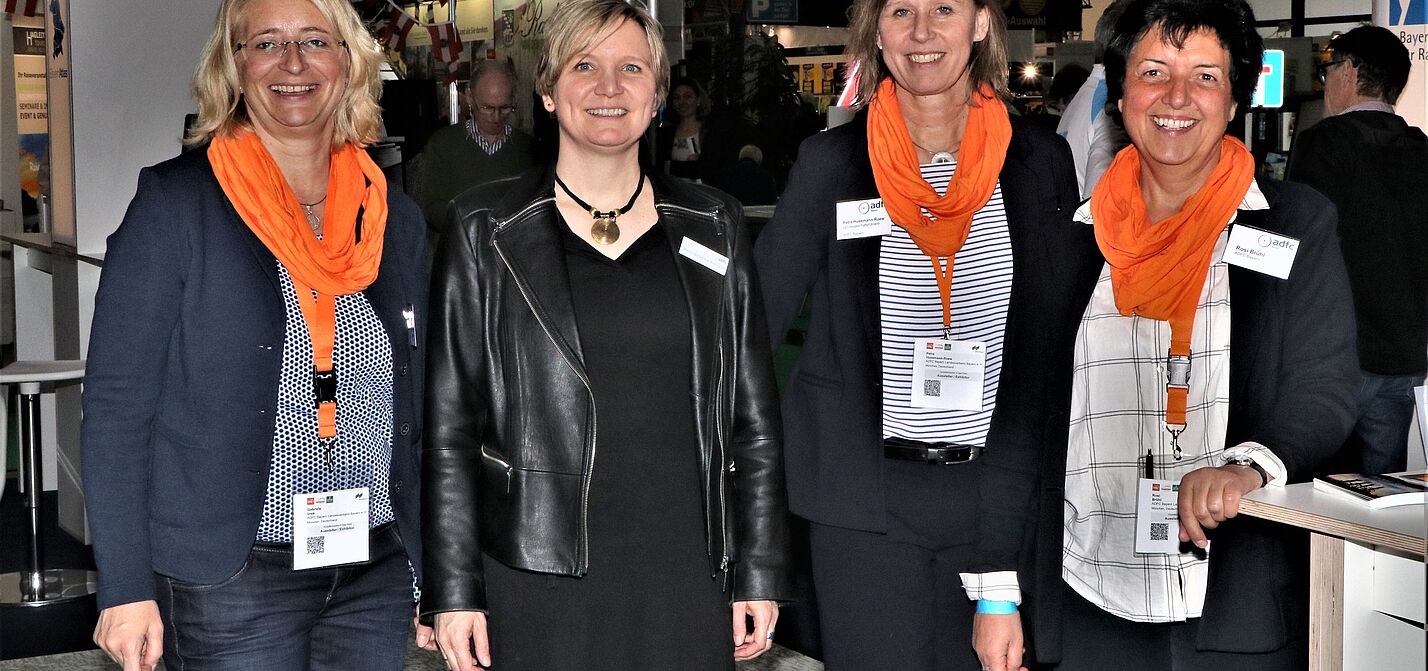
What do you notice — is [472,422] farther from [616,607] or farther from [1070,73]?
[1070,73]

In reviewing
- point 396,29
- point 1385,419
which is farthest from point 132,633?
point 396,29

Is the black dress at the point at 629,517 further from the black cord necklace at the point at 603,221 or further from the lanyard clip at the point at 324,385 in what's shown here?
the lanyard clip at the point at 324,385

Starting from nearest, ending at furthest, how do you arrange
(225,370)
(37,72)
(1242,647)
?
1. (225,370)
2. (1242,647)
3. (37,72)

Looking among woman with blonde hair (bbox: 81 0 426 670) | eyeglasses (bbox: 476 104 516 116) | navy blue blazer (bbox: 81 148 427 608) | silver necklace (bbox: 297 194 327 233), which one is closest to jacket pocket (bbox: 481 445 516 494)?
woman with blonde hair (bbox: 81 0 426 670)

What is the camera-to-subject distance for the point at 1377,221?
4.19 m

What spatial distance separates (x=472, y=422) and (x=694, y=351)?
367mm

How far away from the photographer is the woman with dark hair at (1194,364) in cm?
227

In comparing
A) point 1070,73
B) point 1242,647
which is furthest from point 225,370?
point 1070,73

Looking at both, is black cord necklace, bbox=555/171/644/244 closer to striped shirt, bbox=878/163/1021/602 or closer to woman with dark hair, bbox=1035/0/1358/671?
striped shirt, bbox=878/163/1021/602

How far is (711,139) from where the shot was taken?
6.03 meters

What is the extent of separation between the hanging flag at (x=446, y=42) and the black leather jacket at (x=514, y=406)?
6.77m

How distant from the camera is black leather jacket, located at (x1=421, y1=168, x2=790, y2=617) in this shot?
208 cm

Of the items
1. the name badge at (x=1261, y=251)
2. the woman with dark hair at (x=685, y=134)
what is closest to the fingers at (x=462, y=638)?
the name badge at (x=1261, y=251)

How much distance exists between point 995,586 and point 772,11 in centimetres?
393
